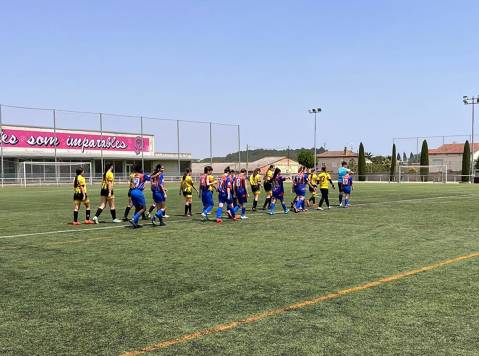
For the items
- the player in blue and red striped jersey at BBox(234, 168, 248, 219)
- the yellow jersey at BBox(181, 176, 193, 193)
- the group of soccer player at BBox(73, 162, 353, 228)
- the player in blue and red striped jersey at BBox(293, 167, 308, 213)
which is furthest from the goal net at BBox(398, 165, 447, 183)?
the player in blue and red striped jersey at BBox(234, 168, 248, 219)

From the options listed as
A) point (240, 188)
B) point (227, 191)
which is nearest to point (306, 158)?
point (240, 188)

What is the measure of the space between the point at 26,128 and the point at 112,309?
2287 inches

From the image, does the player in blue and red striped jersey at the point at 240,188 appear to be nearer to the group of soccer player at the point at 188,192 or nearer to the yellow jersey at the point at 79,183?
the group of soccer player at the point at 188,192

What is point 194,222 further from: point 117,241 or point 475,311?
point 475,311

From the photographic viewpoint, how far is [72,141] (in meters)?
63.2

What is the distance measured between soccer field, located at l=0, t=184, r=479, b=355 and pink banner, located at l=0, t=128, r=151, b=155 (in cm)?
5043

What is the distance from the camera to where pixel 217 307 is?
5.88 meters

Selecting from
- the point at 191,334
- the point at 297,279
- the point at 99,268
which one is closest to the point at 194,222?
the point at 99,268

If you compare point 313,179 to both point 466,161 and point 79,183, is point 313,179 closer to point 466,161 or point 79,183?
point 79,183

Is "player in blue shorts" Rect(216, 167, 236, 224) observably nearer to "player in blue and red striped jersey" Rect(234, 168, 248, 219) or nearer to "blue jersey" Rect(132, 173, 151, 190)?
"player in blue and red striped jersey" Rect(234, 168, 248, 219)

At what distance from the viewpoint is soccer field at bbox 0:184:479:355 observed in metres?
4.74

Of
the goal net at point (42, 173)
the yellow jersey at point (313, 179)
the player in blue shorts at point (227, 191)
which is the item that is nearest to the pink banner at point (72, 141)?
the goal net at point (42, 173)

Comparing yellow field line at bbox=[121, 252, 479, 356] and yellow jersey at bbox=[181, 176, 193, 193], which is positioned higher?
yellow jersey at bbox=[181, 176, 193, 193]

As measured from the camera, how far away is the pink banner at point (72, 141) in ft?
191
